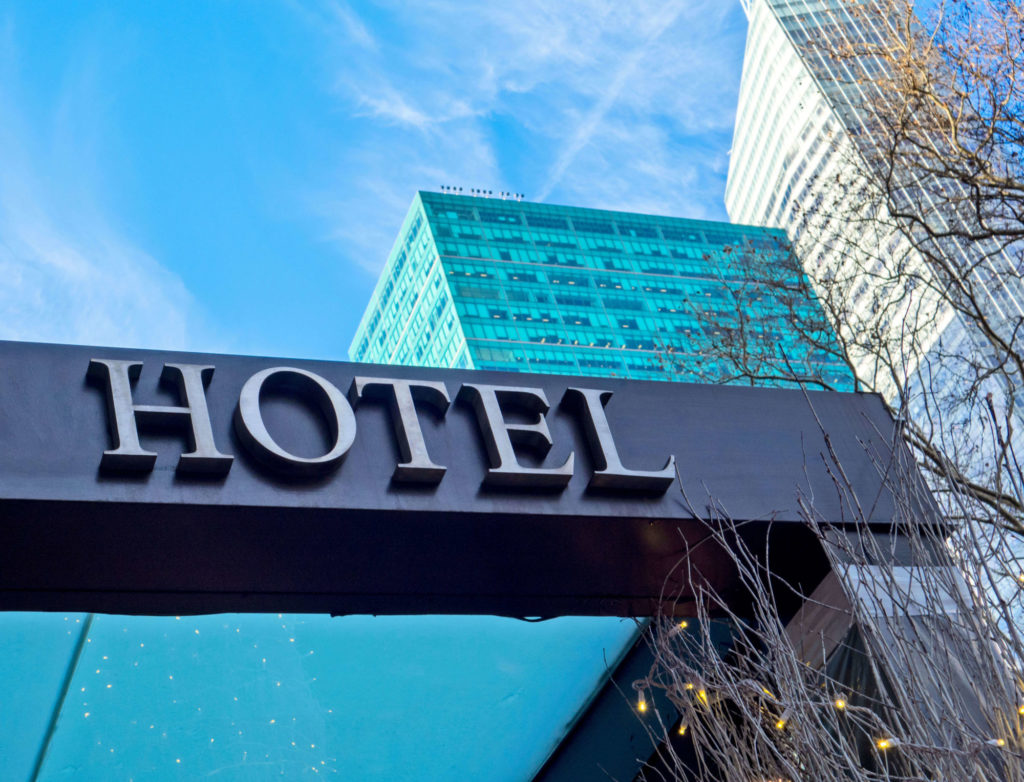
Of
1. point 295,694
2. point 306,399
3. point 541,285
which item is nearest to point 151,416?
point 306,399

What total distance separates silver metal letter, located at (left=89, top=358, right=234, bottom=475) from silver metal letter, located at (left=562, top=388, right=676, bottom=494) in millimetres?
1198

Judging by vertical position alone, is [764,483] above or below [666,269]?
below

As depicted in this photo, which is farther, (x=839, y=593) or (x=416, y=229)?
(x=416, y=229)

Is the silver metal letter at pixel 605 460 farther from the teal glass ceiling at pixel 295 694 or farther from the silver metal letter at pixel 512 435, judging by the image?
the teal glass ceiling at pixel 295 694

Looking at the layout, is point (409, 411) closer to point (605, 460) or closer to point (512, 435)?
point (512, 435)

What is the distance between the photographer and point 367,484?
303 cm

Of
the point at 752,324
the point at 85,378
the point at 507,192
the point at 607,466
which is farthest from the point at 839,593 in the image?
the point at 507,192

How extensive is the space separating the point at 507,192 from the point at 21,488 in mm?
67785

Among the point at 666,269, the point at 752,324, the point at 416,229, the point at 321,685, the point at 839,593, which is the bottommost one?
the point at 839,593

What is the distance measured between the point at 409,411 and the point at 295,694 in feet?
6.24

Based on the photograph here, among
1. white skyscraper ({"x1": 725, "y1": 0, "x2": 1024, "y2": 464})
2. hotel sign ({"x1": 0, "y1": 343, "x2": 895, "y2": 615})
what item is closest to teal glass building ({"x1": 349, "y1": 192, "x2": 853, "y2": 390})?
white skyscraper ({"x1": 725, "y1": 0, "x2": 1024, "y2": 464})

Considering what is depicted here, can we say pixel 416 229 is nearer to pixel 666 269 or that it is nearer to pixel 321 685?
pixel 666 269

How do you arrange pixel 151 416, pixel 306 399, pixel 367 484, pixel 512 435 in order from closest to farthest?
pixel 151 416 → pixel 367 484 → pixel 306 399 → pixel 512 435

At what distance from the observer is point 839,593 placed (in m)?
3.49
